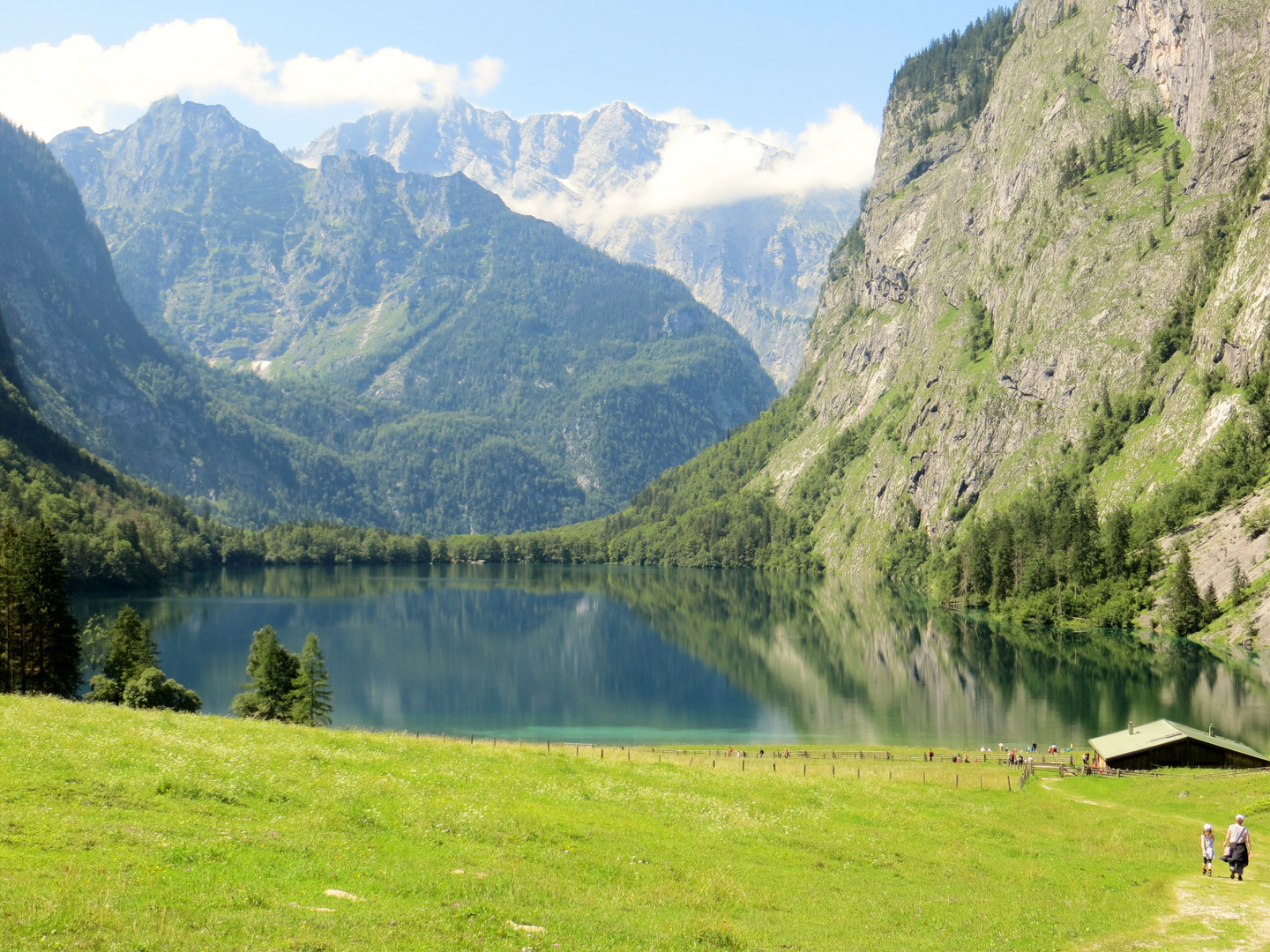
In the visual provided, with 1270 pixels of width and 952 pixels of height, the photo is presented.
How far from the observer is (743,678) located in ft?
447

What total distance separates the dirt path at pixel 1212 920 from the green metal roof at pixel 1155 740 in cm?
3534

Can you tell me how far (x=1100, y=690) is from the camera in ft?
374

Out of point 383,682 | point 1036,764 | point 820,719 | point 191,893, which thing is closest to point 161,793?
point 191,893

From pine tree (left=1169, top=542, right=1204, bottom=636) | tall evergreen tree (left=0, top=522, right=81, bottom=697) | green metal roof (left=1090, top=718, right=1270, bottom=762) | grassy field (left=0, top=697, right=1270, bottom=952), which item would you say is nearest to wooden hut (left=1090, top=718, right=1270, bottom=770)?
green metal roof (left=1090, top=718, right=1270, bottom=762)

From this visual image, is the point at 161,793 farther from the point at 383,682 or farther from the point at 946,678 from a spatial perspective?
the point at 946,678

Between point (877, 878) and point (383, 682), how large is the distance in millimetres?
97436

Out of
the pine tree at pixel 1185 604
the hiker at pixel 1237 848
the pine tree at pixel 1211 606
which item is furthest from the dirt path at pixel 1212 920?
the pine tree at pixel 1211 606

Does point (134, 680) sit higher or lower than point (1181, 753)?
higher

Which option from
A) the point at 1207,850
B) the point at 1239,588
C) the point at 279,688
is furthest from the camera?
the point at 1239,588

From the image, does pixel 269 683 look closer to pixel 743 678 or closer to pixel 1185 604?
pixel 743 678

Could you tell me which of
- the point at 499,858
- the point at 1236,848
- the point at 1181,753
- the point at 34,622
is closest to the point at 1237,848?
the point at 1236,848

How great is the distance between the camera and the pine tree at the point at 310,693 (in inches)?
3152

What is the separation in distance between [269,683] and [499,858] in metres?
59.7

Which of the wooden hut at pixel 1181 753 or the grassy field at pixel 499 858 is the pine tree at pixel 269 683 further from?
the wooden hut at pixel 1181 753
